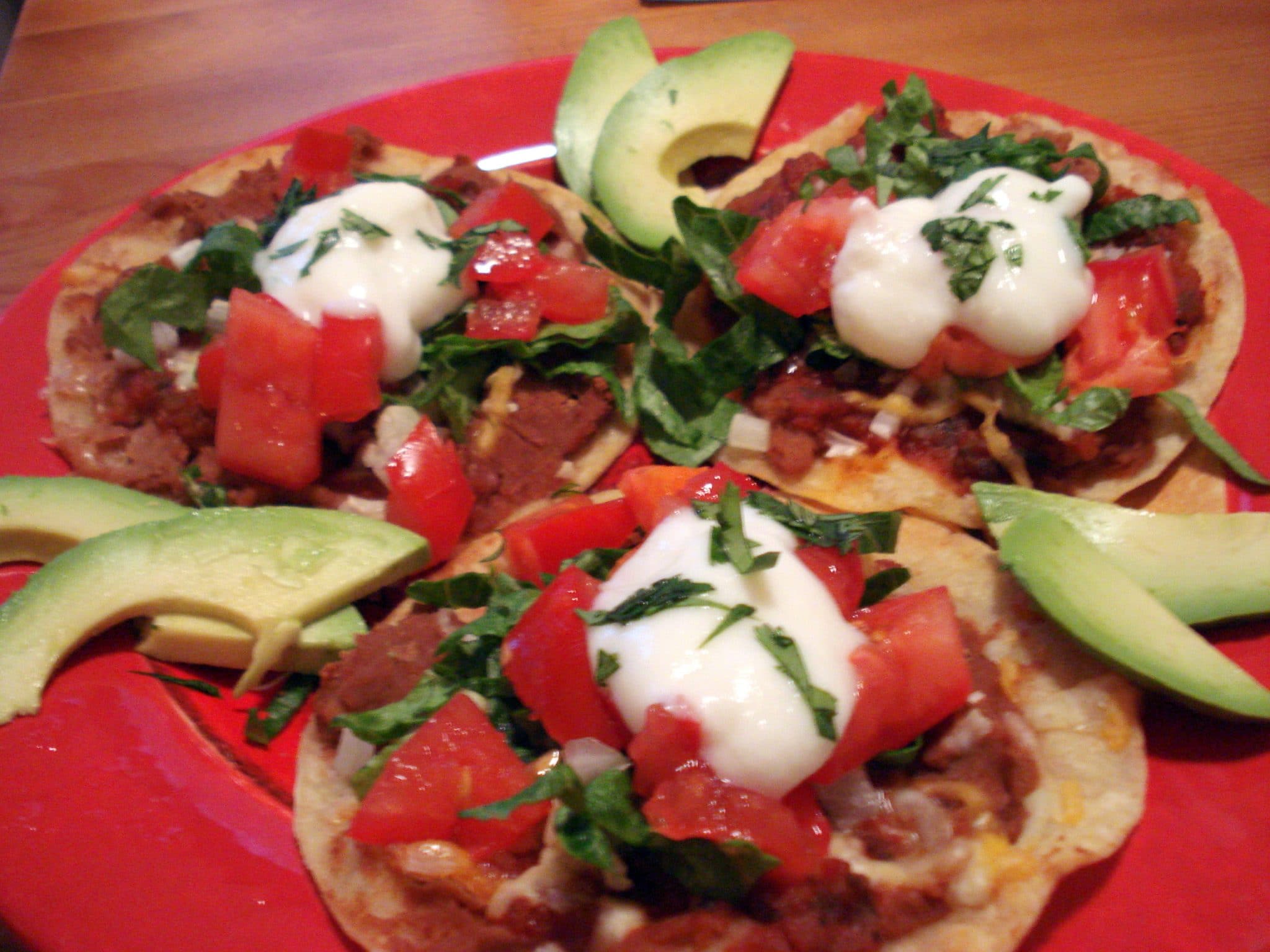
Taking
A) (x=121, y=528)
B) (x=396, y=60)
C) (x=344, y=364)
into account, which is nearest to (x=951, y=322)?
(x=344, y=364)

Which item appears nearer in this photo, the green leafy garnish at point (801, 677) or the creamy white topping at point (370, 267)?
the green leafy garnish at point (801, 677)

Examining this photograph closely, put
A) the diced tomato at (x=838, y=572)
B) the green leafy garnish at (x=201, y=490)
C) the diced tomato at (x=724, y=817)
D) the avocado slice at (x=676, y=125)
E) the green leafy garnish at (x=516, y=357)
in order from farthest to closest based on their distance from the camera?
the avocado slice at (x=676, y=125) → the green leafy garnish at (x=516, y=357) → the green leafy garnish at (x=201, y=490) → the diced tomato at (x=838, y=572) → the diced tomato at (x=724, y=817)

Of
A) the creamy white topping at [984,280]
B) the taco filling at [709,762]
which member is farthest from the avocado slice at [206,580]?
the creamy white topping at [984,280]

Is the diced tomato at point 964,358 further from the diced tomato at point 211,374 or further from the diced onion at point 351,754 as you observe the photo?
the diced tomato at point 211,374

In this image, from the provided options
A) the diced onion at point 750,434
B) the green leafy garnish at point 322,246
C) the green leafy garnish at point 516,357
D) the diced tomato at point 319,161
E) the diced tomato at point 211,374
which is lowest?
the diced onion at point 750,434

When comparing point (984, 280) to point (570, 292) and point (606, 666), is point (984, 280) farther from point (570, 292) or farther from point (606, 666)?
point (606, 666)

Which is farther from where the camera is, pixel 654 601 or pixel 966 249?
pixel 966 249
